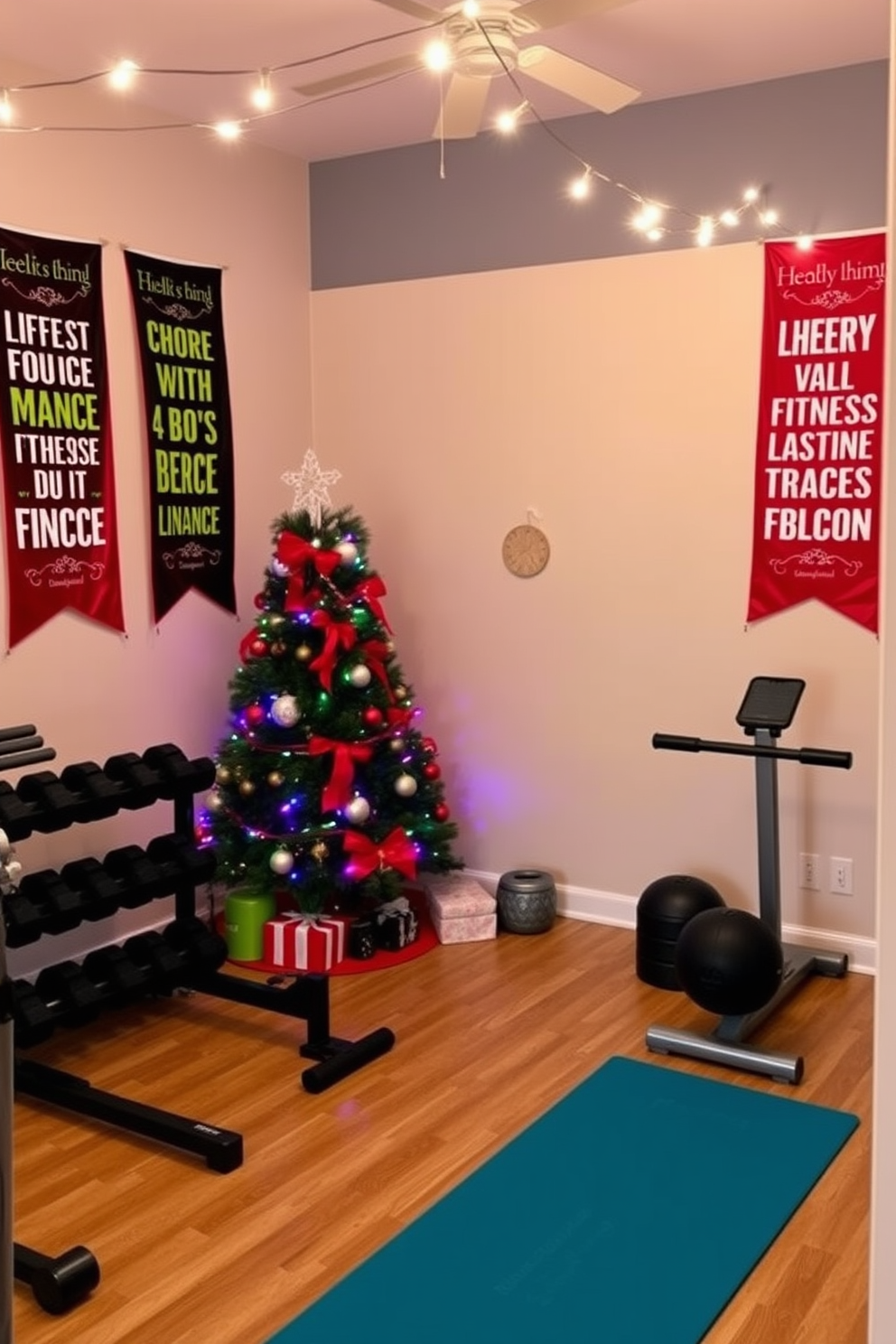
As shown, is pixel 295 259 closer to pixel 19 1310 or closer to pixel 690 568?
pixel 690 568

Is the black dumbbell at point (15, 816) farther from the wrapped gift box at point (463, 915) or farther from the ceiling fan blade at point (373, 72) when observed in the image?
the ceiling fan blade at point (373, 72)

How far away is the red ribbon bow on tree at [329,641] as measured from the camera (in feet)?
14.3

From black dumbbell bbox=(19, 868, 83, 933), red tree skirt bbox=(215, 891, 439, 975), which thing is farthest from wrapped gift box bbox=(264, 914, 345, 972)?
black dumbbell bbox=(19, 868, 83, 933)

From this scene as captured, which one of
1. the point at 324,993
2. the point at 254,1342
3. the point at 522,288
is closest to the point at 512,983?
the point at 324,993

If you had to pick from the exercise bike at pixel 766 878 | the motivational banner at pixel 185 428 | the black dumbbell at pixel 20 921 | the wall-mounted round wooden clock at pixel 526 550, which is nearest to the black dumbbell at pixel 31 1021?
the black dumbbell at pixel 20 921

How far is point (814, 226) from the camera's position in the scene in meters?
4.12

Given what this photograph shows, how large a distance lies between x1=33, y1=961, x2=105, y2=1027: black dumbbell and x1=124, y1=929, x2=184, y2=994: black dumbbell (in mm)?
181

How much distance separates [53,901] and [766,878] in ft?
6.65

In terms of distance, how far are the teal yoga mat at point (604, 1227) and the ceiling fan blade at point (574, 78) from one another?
2.56 metres

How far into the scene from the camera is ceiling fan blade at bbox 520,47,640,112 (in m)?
3.12

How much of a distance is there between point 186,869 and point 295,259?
253cm

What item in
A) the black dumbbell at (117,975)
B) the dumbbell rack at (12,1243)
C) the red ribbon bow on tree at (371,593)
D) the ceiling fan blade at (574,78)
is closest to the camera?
the dumbbell rack at (12,1243)

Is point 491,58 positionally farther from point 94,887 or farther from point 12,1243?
point 12,1243

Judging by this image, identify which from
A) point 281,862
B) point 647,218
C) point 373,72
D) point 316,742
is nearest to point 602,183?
point 647,218
